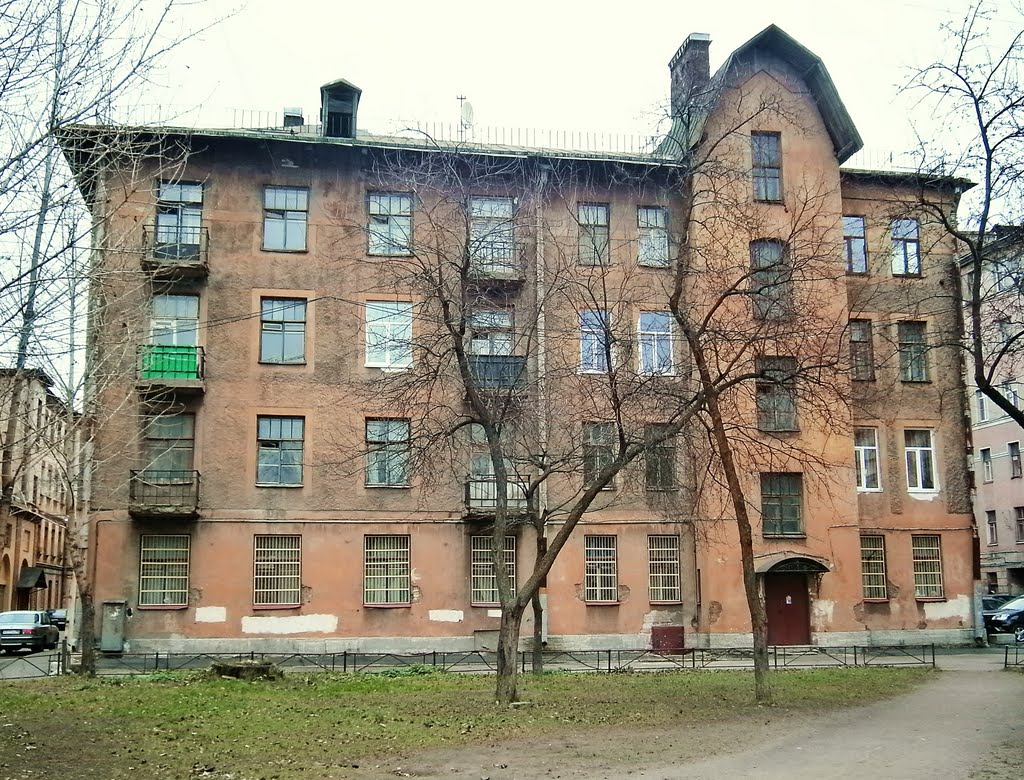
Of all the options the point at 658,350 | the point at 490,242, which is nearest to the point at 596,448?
the point at 658,350

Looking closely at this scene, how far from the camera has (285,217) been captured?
32938 millimetres

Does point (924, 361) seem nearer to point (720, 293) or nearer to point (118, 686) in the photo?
point (720, 293)

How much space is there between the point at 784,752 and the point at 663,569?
19.5 m

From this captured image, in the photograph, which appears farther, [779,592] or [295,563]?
[779,592]

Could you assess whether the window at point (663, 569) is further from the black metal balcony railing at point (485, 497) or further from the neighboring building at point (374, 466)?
the black metal balcony railing at point (485, 497)

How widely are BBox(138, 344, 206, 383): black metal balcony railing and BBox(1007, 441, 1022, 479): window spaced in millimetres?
46353

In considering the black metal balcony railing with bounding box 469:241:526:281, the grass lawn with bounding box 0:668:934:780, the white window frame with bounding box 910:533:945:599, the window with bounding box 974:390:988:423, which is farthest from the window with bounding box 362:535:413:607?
the window with bounding box 974:390:988:423

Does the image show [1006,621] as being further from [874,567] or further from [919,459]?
[919,459]

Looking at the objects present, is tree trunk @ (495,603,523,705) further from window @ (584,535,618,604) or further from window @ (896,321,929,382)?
window @ (896,321,929,382)

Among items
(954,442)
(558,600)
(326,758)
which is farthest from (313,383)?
(954,442)

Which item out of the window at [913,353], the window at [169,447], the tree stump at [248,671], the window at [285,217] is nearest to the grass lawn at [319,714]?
the tree stump at [248,671]

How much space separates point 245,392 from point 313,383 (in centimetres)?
208

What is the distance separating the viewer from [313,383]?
32.1 meters

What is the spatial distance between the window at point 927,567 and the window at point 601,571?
35.8 ft
